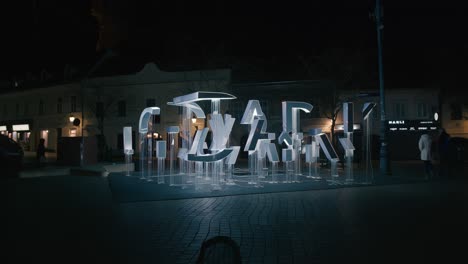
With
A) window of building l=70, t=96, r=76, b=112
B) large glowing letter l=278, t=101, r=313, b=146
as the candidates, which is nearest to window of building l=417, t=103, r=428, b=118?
large glowing letter l=278, t=101, r=313, b=146

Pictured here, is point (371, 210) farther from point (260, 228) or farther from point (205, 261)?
point (205, 261)

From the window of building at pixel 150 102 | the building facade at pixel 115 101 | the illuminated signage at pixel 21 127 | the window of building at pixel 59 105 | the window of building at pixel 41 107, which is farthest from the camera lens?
the illuminated signage at pixel 21 127

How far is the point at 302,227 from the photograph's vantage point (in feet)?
26.9

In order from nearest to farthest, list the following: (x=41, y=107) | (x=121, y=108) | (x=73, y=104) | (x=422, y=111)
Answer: (x=422, y=111) < (x=121, y=108) < (x=73, y=104) < (x=41, y=107)

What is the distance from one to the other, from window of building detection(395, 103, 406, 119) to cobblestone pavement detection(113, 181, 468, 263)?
25.5 meters

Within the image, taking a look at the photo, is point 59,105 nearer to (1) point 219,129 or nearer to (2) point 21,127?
(2) point 21,127

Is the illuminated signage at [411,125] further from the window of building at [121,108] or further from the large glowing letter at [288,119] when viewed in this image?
the window of building at [121,108]

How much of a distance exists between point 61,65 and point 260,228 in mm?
43320

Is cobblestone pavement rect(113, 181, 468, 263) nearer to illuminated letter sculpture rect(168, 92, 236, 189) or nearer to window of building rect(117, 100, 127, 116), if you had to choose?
illuminated letter sculpture rect(168, 92, 236, 189)

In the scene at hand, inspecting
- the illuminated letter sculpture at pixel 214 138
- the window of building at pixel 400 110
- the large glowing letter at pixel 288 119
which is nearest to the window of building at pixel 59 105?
the illuminated letter sculpture at pixel 214 138

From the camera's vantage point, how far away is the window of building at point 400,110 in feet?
121

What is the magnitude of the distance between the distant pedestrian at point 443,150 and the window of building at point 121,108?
98.8 feet

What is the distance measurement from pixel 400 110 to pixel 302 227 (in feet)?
104

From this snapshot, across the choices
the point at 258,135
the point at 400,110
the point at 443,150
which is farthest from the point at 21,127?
the point at 443,150
